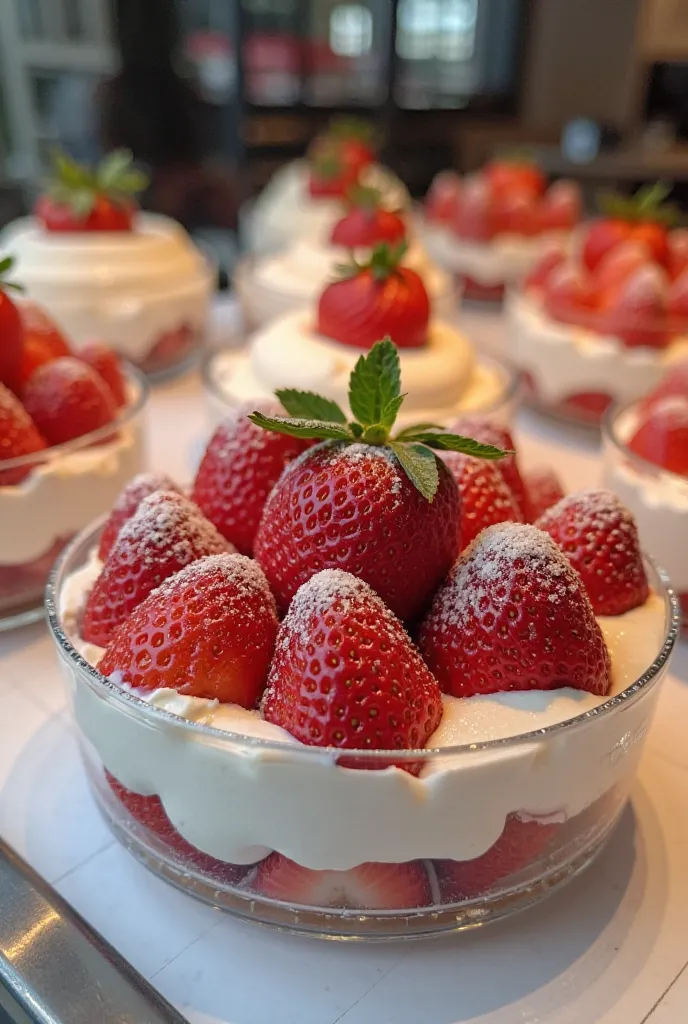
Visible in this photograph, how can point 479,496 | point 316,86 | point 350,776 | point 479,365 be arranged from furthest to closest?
point 316,86
point 479,365
point 479,496
point 350,776

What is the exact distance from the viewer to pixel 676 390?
47.9 inches

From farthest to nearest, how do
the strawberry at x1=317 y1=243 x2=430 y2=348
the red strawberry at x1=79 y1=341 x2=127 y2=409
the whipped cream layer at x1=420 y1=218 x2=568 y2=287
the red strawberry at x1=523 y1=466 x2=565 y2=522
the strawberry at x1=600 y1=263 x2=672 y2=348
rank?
the whipped cream layer at x1=420 y1=218 x2=568 y2=287 → the strawberry at x1=600 y1=263 x2=672 y2=348 → the strawberry at x1=317 y1=243 x2=430 y2=348 → the red strawberry at x1=79 y1=341 x2=127 y2=409 → the red strawberry at x1=523 y1=466 x2=565 y2=522

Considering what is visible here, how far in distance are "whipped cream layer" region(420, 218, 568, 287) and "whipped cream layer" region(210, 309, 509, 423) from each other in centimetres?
91

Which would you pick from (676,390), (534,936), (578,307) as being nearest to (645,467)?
(676,390)

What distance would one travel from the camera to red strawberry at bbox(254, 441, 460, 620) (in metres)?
0.68

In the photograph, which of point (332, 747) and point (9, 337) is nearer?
point (332, 747)

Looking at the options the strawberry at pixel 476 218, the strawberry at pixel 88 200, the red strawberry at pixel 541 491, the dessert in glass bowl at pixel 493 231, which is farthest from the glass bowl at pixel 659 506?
the strawberry at pixel 476 218

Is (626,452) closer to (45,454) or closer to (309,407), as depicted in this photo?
(309,407)

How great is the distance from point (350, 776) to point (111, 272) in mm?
1310

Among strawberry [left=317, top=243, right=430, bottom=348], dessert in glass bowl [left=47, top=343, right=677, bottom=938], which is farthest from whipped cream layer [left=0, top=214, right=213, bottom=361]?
dessert in glass bowl [left=47, top=343, right=677, bottom=938]

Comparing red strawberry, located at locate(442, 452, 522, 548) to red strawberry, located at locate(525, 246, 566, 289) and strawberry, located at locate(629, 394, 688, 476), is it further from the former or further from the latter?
red strawberry, located at locate(525, 246, 566, 289)

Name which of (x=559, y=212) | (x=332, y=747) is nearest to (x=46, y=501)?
(x=332, y=747)

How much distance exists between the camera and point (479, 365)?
1.48 meters

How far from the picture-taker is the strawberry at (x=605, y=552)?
2.54 ft
